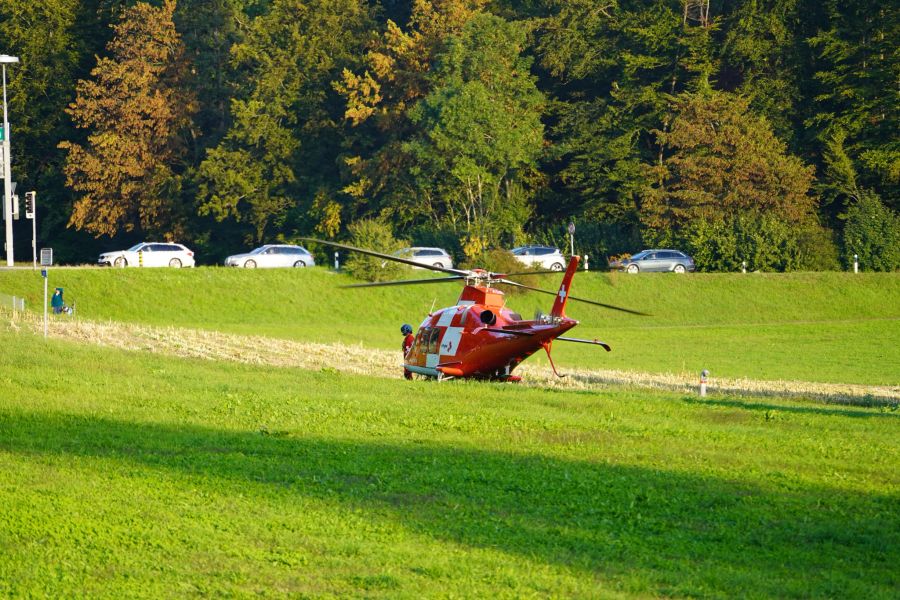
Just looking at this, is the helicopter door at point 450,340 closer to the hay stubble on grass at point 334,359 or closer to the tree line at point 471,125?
the hay stubble on grass at point 334,359

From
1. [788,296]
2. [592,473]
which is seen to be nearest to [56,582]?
[592,473]

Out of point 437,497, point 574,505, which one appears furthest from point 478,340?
point 574,505

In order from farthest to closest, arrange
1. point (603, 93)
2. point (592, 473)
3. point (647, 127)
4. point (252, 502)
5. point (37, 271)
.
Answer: point (603, 93) → point (647, 127) → point (37, 271) → point (592, 473) → point (252, 502)

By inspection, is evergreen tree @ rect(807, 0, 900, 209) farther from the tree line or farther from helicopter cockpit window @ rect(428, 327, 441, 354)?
helicopter cockpit window @ rect(428, 327, 441, 354)

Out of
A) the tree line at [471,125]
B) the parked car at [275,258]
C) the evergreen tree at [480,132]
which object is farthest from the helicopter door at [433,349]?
the evergreen tree at [480,132]

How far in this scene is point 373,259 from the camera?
61.0 m

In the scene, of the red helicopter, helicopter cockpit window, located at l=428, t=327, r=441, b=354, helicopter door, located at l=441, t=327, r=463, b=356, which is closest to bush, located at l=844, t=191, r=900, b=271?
the red helicopter

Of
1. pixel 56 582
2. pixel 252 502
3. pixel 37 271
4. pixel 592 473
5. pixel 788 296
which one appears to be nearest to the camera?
pixel 56 582

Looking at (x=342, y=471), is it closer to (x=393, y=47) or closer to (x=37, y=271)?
(x=37, y=271)

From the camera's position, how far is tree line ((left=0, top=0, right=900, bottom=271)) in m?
68.6

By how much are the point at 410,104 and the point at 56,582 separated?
69442 mm

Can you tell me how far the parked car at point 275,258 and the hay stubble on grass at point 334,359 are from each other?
74.5ft

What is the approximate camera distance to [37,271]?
57.0m

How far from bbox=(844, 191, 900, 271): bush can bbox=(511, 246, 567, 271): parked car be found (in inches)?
618
